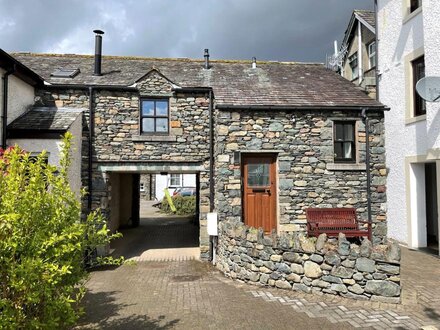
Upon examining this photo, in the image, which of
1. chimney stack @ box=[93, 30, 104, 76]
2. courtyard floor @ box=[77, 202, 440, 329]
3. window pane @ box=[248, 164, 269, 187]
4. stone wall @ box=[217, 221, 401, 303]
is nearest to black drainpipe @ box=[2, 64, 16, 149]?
chimney stack @ box=[93, 30, 104, 76]

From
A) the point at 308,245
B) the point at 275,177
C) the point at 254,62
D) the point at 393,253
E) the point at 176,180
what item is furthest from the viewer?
the point at 176,180

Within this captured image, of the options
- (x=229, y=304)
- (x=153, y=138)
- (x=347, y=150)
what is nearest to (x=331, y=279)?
(x=229, y=304)

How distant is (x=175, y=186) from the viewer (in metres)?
33.6

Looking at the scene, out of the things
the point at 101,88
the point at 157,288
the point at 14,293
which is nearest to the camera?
the point at 14,293

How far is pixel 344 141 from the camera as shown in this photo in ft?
31.8

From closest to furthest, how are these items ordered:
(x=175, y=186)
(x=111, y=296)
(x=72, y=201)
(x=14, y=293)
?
(x=14, y=293) → (x=72, y=201) → (x=111, y=296) → (x=175, y=186)

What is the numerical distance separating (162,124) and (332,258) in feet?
20.5

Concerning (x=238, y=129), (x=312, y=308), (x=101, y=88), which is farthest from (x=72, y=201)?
(x=101, y=88)

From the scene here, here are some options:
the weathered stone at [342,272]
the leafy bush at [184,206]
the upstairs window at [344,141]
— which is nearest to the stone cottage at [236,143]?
the upstairs window at [344,141]

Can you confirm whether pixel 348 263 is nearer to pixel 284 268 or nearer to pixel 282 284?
pixel 284 268

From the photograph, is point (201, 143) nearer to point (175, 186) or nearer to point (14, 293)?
point (14, 293)

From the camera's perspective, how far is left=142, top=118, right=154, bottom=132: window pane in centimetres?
980

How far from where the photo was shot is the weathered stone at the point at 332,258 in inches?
225

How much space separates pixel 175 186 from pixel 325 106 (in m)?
25.7
